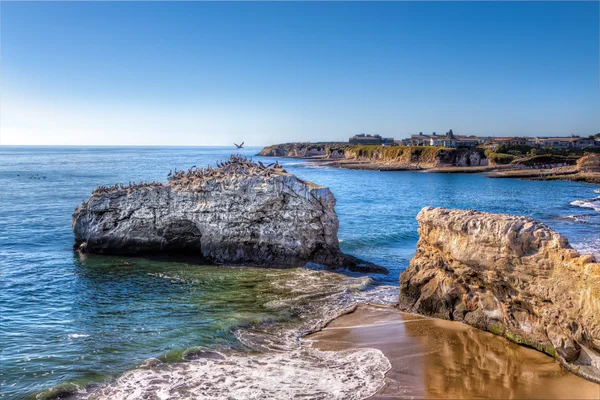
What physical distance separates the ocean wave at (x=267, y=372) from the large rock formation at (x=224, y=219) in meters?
7.08

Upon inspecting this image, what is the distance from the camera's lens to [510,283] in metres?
13.4

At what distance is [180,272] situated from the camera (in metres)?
22.7

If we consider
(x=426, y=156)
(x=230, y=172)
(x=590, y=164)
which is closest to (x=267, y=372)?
(x=230, y=172)

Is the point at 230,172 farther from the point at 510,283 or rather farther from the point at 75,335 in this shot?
the point at 510,283

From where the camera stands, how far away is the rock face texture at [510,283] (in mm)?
11469

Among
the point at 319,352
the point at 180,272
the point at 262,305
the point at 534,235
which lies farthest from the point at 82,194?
the point at 534,235

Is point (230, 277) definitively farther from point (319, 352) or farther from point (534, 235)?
point (534, 235)

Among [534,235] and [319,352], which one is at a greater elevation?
[534,235]

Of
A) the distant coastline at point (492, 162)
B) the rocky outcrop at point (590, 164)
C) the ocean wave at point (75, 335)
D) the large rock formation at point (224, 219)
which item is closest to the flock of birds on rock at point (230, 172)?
Answer: the large rock formation at point (224, 219)

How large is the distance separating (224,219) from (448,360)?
47.0ft

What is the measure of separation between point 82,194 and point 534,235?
49.4 meters

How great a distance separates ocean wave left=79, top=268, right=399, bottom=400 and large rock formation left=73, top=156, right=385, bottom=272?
708 centimetres

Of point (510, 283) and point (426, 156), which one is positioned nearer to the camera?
point (510, 283)

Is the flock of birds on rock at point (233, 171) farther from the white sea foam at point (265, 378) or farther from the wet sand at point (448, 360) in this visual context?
the white sea foam at point (265, 378)
